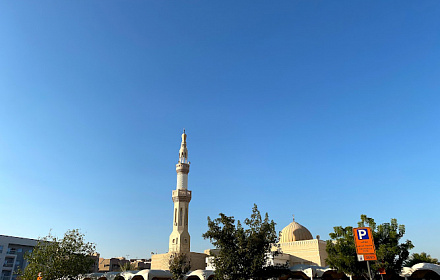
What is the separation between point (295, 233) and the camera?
50656mm

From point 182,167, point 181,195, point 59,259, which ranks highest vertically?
point 182,167

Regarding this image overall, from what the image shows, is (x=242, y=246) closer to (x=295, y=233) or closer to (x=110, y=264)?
(x=295, y=233)

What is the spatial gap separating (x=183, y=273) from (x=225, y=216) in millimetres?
16075

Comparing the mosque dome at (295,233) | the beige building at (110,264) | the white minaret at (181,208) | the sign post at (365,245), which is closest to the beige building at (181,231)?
the white minaret at (181,208)

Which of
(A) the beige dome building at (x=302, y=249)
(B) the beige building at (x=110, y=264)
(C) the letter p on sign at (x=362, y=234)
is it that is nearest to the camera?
(C) the letter p on sign at (x=362, y=234)

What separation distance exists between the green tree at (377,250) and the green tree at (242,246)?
797 centimetres

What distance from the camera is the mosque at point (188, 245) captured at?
4391cm

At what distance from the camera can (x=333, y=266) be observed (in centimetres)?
2947

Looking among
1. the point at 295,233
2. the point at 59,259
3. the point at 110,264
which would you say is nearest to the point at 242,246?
the point at 59,259

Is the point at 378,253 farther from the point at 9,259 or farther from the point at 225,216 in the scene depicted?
the point at 9,259

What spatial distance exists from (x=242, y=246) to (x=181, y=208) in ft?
82.5

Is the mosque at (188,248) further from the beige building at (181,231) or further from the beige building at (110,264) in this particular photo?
the beige building at (110,264)

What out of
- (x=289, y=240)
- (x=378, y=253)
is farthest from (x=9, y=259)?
(x=378, y=253)

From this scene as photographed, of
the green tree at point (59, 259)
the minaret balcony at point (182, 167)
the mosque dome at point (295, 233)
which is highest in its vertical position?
the minaret balcony at point (182, 167)
